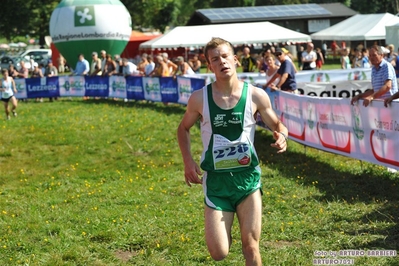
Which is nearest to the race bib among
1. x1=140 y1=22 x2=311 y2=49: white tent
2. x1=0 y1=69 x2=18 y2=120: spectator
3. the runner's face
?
the runner's face

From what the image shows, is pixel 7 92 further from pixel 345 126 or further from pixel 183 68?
pixel 345 126

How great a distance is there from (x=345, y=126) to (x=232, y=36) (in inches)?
1273

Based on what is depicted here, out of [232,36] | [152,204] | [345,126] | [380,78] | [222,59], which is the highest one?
[222,59]

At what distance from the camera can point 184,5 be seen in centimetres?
9725

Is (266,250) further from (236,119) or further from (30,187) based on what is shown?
(30,187)

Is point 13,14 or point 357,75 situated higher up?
point 13,14

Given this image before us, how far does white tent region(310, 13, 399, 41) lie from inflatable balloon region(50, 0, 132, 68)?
17.0m

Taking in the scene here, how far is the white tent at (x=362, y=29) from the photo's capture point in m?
44.4

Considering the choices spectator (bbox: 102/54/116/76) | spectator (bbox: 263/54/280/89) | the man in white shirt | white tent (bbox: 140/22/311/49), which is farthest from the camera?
white tent (bbox: 140/22/311/49)

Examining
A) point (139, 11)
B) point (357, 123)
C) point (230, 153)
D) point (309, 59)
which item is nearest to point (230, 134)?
point (230, 153)

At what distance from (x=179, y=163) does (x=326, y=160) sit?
2794 millimetres

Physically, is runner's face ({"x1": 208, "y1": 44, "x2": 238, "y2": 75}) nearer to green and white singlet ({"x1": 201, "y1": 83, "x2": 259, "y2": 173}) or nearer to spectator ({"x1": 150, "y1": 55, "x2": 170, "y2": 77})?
green and white singlet ({"x1": 201, "y1": 83, "x2": 259, "y2": 173})

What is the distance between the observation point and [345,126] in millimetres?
11406

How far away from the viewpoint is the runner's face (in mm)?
5410
